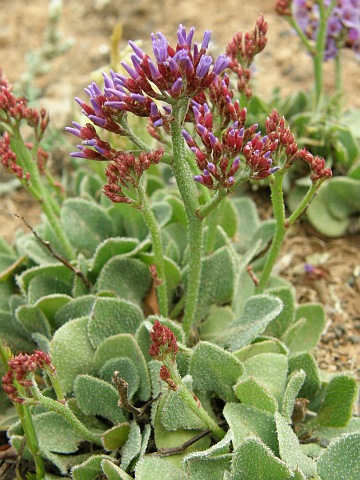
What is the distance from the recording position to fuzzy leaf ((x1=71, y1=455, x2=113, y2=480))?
2387 mm

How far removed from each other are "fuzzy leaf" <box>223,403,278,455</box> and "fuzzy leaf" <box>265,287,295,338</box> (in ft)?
1.64

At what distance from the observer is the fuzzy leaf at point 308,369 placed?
103 inches

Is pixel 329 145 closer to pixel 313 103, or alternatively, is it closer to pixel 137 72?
pixel 313 103

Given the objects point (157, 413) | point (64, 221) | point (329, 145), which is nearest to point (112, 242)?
point (64, 221)

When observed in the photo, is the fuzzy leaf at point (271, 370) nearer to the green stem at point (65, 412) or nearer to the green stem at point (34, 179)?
the green stem at point (65, 412)

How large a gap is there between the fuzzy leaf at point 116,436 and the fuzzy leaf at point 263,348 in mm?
507

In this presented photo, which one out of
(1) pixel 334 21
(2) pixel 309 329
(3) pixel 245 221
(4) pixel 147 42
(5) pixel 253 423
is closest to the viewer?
(5) pixel 253 423

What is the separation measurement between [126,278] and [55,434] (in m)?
0.75

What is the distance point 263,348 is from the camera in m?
2.63

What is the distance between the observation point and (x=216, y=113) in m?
2.38

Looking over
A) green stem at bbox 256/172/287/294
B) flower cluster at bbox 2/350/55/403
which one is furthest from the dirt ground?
flower cluster at bbox 2/350/55/403

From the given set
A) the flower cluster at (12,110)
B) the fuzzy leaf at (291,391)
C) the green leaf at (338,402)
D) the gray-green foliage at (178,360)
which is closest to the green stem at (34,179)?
the flower cluster at (12,110)

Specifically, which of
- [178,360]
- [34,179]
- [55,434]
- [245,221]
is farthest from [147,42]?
[55,434]

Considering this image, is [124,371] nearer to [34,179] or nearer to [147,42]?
[34,179]
